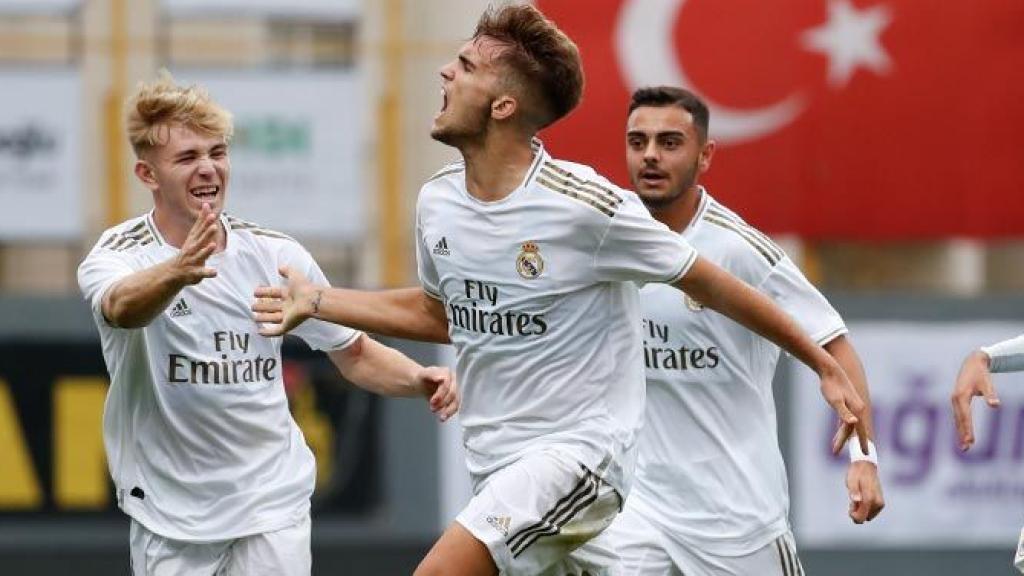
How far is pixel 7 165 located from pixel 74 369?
1.71 m

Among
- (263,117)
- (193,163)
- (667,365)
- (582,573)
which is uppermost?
(263,117)

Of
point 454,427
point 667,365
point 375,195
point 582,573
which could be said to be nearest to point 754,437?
point 667,365

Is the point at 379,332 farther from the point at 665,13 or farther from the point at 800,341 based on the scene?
the point at 665,13

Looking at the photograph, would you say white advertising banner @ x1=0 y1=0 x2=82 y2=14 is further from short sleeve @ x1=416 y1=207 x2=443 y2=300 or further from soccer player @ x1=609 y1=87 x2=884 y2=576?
short sleeve @ x1=416 y1=207 x2=443 y2=300

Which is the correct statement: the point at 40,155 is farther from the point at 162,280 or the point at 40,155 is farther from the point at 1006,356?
the point at 1006,356

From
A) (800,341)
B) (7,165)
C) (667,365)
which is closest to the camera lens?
(800,341)

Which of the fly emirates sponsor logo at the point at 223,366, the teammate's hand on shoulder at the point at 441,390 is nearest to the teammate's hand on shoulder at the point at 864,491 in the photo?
the teammate's hand on shoulder at the point at 441,390

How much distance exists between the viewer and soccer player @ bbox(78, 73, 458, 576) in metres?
6.92

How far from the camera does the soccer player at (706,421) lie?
25.0ft

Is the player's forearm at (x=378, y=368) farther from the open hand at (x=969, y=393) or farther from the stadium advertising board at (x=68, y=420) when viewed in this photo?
the stadium advertising board at (x=68, y=420)

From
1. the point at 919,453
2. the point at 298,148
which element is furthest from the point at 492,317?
the point at 298,148

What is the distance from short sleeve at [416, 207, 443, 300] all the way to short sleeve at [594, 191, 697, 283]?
53 centimetres

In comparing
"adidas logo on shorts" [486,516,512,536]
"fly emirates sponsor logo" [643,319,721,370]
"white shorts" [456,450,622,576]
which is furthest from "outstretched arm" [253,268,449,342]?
"fly emirates sponsor logo" [643,319,721,370]

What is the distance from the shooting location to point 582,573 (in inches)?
265
